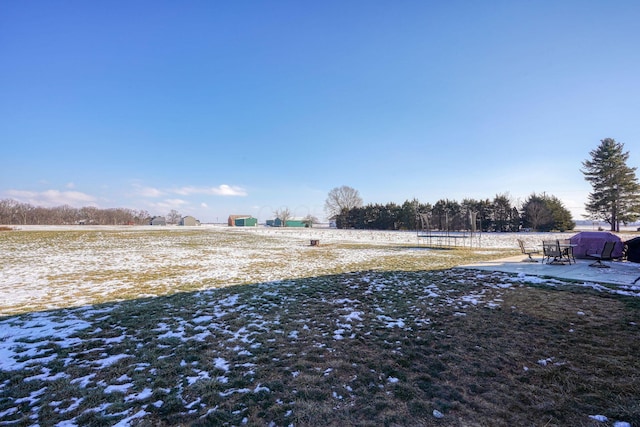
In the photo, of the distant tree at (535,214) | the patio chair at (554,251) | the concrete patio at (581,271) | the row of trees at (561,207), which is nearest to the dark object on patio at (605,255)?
the concrete patio at (581,271)

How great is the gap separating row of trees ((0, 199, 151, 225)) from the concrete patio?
3708 inches

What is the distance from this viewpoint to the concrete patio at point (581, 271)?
8133 millimetres

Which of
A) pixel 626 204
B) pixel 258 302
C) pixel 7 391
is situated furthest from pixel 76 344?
pixel 626 204

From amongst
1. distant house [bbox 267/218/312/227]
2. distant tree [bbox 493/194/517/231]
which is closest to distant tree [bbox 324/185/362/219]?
distant house [bbox 267/218/312/227]

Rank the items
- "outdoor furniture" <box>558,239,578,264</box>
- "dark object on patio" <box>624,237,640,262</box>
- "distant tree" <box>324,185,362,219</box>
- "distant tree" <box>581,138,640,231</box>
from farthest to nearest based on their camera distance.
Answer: "distant tree" <box>324,185,362,219</box> → "distant tree" <box>581,138,640,231</box> → "outdoor furniture" <box>558,239,578,264</box> → "dark object on patio" <box>624,237,640,262</box>

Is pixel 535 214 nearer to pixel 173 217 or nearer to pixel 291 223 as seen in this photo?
pixel 291 223

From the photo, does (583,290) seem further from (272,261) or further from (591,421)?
(272,261)

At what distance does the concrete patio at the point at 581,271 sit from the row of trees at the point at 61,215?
94.2 meters

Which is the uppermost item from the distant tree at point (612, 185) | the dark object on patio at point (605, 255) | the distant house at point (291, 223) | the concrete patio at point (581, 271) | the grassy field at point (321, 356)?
the distant tree at point (612, 185)

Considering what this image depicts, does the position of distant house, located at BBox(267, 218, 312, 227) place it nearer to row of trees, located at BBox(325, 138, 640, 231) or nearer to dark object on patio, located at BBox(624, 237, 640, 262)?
row of trees, located at BBox(325, 138, 640, 231)

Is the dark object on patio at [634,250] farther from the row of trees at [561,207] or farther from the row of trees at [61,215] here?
the row of trees at [61,215]

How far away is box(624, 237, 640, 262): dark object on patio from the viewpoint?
34.4 ft

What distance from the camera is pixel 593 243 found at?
1197cm

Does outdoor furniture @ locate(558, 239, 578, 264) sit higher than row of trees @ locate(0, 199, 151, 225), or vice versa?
row of trees @ locate(0, 199, 151, 225)
